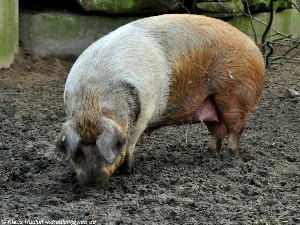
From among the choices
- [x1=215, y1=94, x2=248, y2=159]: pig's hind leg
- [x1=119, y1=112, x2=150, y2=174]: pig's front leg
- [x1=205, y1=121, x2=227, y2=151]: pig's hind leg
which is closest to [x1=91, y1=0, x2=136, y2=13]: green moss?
[x1=205, y1=121, x2=227, y2=151]: pig's hind leg

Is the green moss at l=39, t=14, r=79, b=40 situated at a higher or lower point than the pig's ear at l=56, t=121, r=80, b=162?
lower

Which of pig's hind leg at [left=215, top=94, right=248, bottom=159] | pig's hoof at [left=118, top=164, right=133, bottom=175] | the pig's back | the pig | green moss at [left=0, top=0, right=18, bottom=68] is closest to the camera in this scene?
the pig

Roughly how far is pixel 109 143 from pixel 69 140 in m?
0.27

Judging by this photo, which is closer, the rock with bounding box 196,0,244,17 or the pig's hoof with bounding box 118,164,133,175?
the pig's hoof with bounding box 118,164,133,175

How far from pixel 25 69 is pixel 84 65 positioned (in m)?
3.67

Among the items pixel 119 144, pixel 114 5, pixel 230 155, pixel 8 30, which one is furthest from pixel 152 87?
pixel 114 5

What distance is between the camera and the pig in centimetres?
524

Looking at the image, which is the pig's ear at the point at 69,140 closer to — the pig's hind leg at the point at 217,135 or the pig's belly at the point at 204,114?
the pig's belly at the point at 204,114

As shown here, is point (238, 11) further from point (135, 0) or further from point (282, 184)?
point (282, 184)

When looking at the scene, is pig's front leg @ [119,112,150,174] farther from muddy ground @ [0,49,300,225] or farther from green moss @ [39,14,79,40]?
green moss @ [39,14,79,40]

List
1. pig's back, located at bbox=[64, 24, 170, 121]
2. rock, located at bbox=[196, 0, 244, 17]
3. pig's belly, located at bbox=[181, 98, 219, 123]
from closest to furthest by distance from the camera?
pig's back, located at bbox=[64, 24, 170, 121]
pig's belly, located at bbox=[181, 98, 219, 123]
rock, located at bbox=[196, 0, 244, 17]

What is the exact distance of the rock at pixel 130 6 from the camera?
9.44m

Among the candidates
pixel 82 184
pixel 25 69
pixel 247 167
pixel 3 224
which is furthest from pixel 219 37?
pixel 25 69

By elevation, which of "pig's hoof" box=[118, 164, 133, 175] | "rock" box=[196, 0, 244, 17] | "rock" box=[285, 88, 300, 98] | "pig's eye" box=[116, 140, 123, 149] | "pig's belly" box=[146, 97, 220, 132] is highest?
"pig's eye" box=[116, 140, 123, 149]
